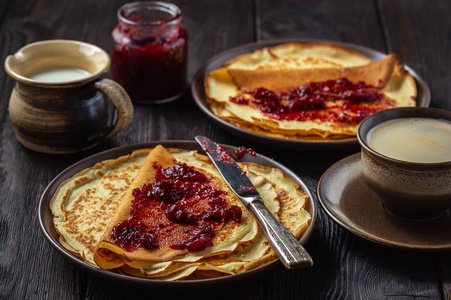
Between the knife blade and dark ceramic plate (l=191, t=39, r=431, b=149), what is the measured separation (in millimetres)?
263

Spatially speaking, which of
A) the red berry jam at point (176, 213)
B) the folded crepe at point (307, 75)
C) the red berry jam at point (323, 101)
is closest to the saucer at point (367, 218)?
the red berry jam at point (176, 213)

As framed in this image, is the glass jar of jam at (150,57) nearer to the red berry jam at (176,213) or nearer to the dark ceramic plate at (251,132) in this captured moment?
the dark ceramic plate at (251,132)

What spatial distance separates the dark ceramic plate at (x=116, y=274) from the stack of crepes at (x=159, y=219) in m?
0.03

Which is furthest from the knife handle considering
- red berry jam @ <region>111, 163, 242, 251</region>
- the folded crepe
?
the folded crepe

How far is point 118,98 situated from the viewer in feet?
9.04

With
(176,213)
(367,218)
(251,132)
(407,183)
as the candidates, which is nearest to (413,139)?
(407,183)

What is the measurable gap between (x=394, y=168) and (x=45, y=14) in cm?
307

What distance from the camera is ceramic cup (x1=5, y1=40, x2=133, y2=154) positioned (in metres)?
2.70

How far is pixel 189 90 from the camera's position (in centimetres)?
348

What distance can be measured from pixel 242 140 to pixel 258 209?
2.83ft

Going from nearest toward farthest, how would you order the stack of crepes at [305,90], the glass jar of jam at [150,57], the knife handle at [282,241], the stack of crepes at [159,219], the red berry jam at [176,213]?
the knife handle at [282,241] < the stack of crepes at [159,219] < the red berry jam at [176,213] < the stack of crepes at [305,90] < the glass jar of jam at [150,57]

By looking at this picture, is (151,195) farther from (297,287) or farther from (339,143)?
(339,143)

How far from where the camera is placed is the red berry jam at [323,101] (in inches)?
119

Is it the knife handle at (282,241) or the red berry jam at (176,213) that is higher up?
the knife handle at (282,241)
